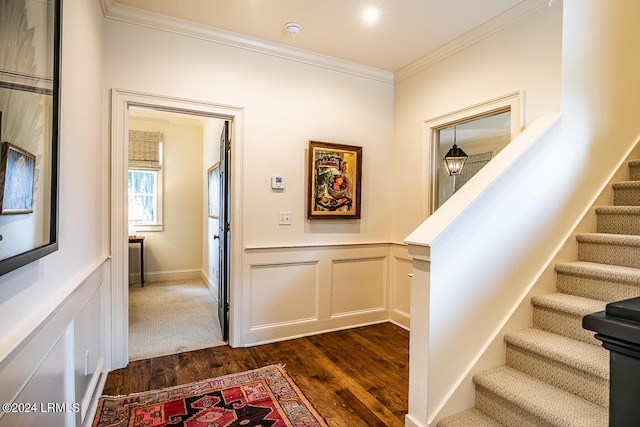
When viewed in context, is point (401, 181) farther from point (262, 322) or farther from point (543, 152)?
point (262, 322)

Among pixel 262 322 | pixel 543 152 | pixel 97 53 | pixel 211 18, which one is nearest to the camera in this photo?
pixel 543 152

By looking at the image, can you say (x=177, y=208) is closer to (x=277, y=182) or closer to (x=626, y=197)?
(x=277, y=182)

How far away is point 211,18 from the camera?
2527 millimetres

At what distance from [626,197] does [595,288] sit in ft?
2.79

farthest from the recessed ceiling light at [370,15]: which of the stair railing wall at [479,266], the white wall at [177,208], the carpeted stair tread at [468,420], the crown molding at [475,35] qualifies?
the white wall at [177,208]

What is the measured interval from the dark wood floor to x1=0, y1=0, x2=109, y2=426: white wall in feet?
1.32

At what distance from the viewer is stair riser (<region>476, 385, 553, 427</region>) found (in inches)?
56.6

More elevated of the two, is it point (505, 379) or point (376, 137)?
point (376, 137)

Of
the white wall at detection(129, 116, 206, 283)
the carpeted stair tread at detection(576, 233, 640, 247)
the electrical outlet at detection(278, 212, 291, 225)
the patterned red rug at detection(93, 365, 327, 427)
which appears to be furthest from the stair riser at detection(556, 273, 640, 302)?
the white wall at detection(129, 116, 206, 283)

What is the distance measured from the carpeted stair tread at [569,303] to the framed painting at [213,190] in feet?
12.0

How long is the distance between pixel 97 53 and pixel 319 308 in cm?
262

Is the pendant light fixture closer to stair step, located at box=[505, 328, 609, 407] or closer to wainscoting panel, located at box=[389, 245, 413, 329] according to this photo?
wainscoting panel, located at box=[389, 245, 413, 329]

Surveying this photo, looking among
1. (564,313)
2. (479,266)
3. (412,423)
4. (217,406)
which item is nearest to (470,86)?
(479,266)

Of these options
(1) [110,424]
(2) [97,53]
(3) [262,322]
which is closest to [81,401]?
(1) [110,424]
